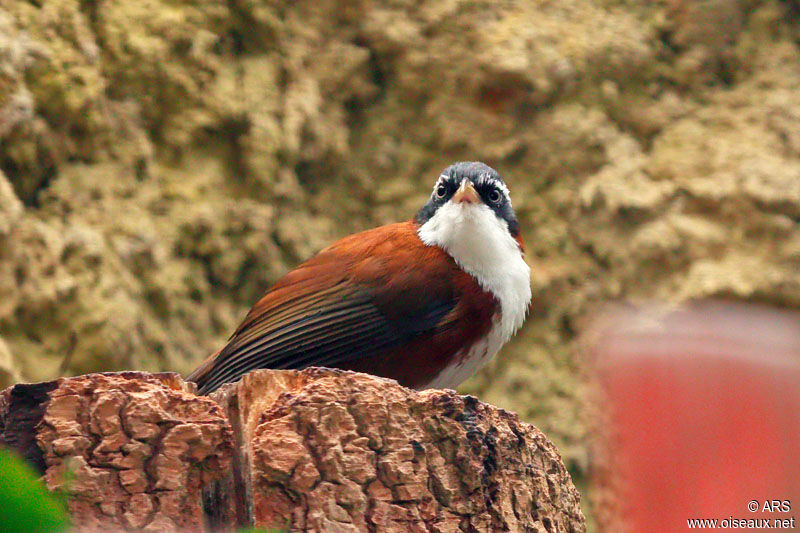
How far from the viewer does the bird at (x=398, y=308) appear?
336cm

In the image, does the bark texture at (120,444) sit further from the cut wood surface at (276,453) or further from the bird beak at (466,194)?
the bird beak at (466,194)

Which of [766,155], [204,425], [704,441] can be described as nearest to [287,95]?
[766,155]

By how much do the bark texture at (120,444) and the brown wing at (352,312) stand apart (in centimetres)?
110

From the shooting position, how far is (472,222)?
3730 mm

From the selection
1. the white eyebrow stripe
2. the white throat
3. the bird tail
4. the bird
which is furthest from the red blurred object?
the white eyebrow stripe

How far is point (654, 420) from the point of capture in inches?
74.9

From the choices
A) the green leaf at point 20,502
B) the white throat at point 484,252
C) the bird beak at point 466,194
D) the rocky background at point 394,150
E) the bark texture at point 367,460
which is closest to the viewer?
the green leaf at point 20,502

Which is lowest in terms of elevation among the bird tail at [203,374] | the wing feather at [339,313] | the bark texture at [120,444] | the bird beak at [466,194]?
the bark texture at [120,444]

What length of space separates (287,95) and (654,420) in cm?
327

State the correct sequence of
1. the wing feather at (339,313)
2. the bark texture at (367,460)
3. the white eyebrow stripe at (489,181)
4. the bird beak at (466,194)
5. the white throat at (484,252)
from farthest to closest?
the white eyebrow stripe at (489,181) < the bird beak at (466,194) < the white throat at (484,252) < the wing feather at (339,313) < the bark texture at (367,460)

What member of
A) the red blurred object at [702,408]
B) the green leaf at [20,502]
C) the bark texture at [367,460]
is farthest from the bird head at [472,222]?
the green leaf at [20,502]

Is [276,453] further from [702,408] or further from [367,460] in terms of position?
[702,408]

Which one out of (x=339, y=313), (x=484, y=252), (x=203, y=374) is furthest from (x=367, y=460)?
(x=484, y=252)

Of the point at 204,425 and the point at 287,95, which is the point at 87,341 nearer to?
the point at 287,95
